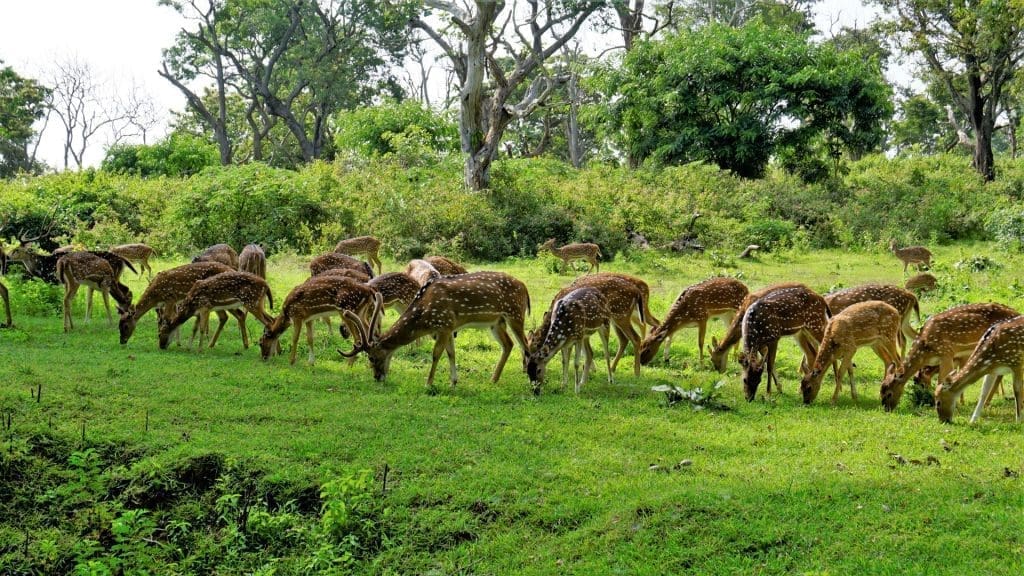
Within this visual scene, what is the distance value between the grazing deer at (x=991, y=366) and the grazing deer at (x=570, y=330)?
3744mm

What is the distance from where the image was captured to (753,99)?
1182 inches

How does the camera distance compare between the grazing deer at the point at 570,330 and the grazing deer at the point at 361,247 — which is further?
the grazing deer at the point at 361,247

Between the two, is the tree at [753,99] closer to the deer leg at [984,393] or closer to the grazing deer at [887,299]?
the grazing deer at [887,299]

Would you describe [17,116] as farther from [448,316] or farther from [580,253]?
[448,316]

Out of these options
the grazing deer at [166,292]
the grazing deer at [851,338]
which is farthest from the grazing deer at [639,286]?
the grazing deer at [166,292]

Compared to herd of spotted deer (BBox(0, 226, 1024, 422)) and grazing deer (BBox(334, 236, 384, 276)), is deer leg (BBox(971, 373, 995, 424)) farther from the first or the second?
grazing deer (BBox(334, 236, 384, 276))

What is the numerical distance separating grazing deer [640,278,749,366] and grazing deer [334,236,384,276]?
939 centimetres

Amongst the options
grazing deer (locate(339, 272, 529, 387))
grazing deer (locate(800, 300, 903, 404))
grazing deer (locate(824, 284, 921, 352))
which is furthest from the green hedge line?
grazing deer (locate(800, 300, 903, 404))

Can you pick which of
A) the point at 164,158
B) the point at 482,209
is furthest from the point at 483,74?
the point at 164,158

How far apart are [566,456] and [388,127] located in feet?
96.0

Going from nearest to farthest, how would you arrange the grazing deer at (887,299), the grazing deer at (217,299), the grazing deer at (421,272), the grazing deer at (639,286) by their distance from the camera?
the grazing deer at (887,299) < the grazing deer at (217,299) < the grazing deer at (639,286) < the grazing deer at (421,272)

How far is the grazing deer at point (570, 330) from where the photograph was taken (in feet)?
33.2

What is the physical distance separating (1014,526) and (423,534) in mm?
4508

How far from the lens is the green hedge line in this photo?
897 inches
